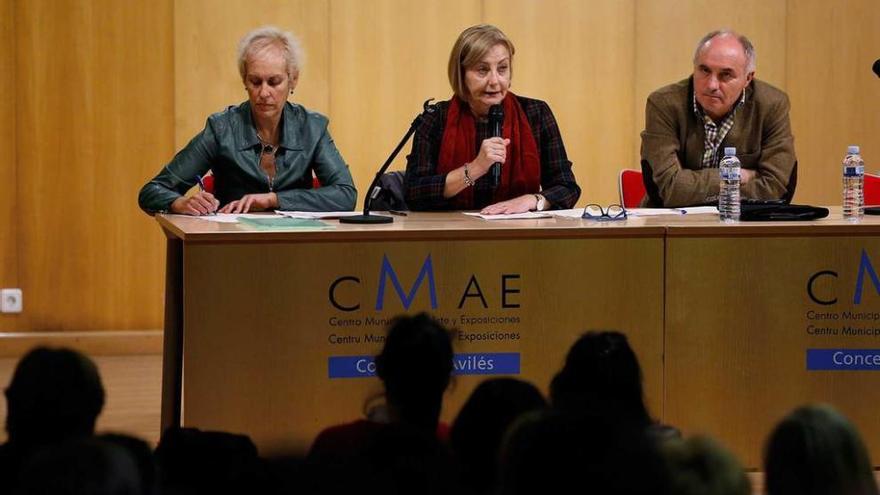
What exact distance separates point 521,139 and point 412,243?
3.61ft

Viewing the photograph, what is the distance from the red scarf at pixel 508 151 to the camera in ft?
14.8

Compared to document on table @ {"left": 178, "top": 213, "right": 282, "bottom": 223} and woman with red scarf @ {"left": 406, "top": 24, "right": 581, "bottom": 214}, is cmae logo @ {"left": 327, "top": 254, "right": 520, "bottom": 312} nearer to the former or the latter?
document on table @ {"left": 178, "top": 213, "right": 282, "bottom": 223}

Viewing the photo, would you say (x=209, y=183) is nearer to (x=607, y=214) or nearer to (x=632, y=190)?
(x=607, y=214)

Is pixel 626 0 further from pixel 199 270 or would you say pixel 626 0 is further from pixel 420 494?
pixel 420 494

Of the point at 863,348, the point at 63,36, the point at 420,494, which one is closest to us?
the point at 420,494

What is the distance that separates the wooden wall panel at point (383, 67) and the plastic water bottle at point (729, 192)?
94.1 inches

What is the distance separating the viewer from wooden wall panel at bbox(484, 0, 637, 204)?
6320mm

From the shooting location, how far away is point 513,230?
3.62m

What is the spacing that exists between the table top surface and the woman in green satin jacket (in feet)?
1.97

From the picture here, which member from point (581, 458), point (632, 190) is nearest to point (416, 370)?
point (581, 458)

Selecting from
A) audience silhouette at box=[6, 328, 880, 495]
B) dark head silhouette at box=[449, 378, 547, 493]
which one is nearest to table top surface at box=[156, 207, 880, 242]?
audience silhouette at box=[6, 328, 880, 495]

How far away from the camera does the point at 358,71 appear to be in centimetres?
620

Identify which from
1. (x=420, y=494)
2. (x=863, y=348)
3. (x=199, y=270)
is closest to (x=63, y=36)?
(x=199, y=270)

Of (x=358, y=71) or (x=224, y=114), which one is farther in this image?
(x=358, y=71)
